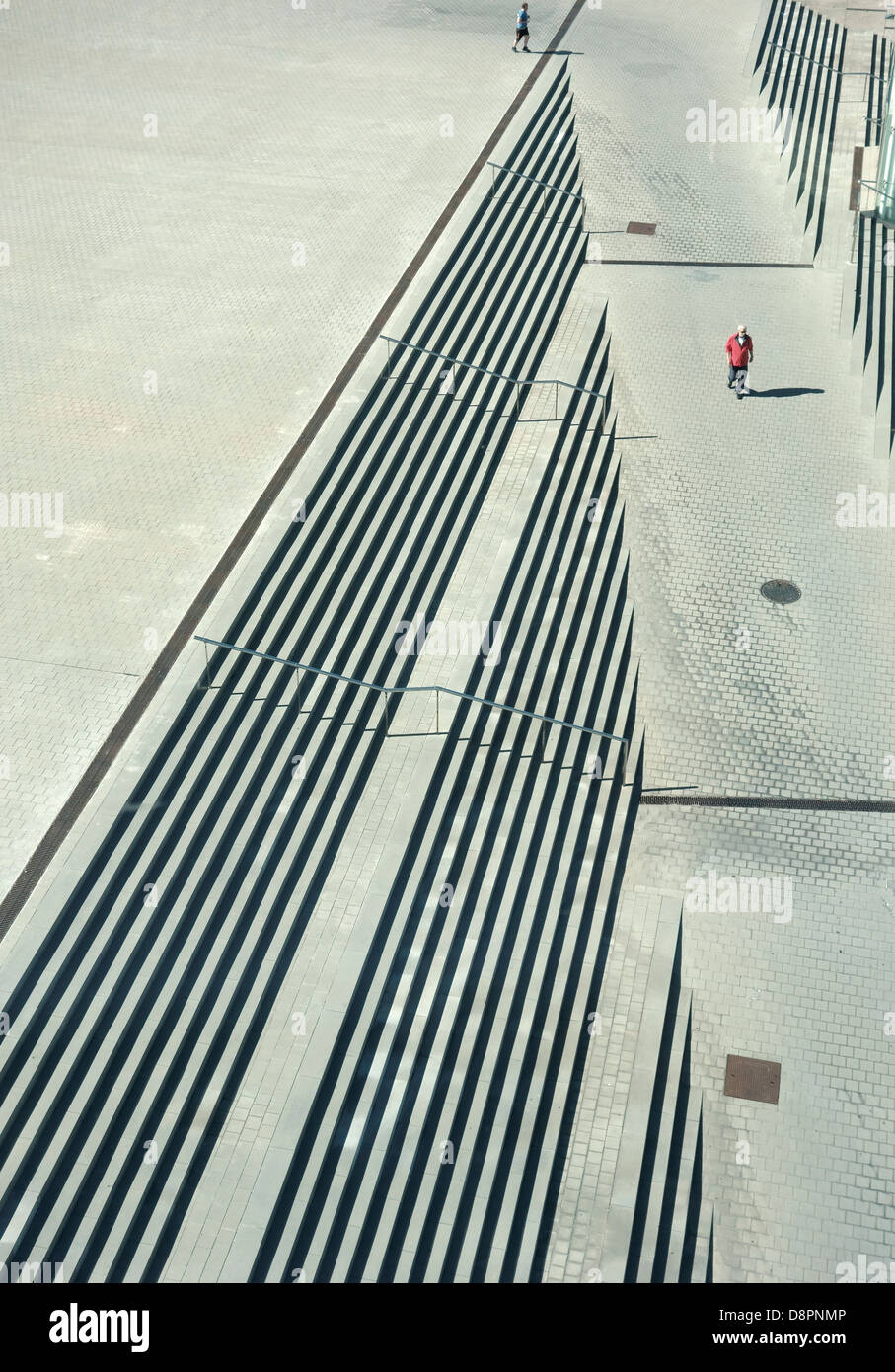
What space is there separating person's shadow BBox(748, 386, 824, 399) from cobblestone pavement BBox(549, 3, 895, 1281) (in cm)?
5

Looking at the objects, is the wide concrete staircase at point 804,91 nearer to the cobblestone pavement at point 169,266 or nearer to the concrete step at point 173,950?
the cobblestone pavement at point 169,266

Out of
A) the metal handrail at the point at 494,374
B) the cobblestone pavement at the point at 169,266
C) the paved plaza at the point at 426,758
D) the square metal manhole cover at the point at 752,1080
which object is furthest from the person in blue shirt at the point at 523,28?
the square metal manhole cover at the point at 752,1080

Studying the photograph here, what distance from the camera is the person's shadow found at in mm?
18719

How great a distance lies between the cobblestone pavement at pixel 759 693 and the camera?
1055 centimetres

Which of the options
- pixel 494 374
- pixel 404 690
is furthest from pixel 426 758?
pixel 494 374

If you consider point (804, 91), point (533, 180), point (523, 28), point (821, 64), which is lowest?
A: point (533, 180)

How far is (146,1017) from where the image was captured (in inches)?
396

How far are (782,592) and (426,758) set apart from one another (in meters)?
5.45

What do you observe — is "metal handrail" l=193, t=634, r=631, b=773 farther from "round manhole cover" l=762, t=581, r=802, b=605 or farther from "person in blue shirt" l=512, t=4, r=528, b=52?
"person in blue shirt" l=512, t=4, r=528, b=52

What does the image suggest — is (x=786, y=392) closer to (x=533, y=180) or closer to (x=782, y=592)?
(x=782, y=592)

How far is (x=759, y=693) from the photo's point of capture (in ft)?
47.0

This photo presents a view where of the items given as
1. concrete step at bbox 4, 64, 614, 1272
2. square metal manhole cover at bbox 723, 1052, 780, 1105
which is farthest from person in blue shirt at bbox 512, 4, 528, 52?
square metal manhole cover at bbox 723, 1052, 780, 1105

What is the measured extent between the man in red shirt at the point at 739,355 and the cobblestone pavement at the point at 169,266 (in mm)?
4837
